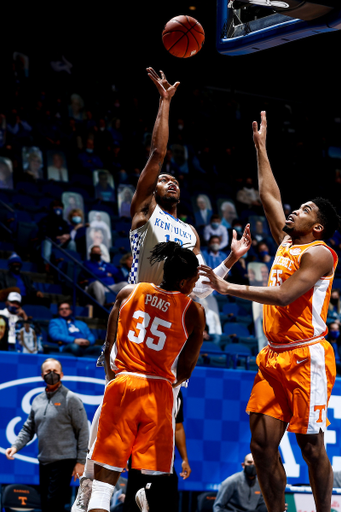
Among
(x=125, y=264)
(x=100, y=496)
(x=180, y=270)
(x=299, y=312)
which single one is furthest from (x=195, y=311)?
(x=125, y=264)

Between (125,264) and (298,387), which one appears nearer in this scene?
(298,387)

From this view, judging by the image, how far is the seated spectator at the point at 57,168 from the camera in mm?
13922

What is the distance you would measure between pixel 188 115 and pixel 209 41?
7.28 feet

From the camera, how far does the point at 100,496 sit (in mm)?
3693

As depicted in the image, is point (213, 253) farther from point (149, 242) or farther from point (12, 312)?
point (149, 242)

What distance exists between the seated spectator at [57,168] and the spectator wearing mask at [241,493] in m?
8.20

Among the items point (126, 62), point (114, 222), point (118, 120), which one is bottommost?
point (114, 222)

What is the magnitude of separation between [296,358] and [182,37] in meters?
2.88

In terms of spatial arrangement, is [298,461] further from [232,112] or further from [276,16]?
[232,112]

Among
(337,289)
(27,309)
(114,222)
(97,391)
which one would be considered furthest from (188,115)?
(97,391)

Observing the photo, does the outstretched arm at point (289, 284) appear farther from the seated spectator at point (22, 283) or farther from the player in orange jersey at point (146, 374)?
the seated spectator at point (22, 283)

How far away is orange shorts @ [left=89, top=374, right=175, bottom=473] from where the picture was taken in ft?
12.4

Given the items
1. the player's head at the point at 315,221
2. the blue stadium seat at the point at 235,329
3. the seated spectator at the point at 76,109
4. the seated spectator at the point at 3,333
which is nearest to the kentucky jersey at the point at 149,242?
the player's head at the point at 315,221

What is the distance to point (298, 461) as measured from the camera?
7.98m
